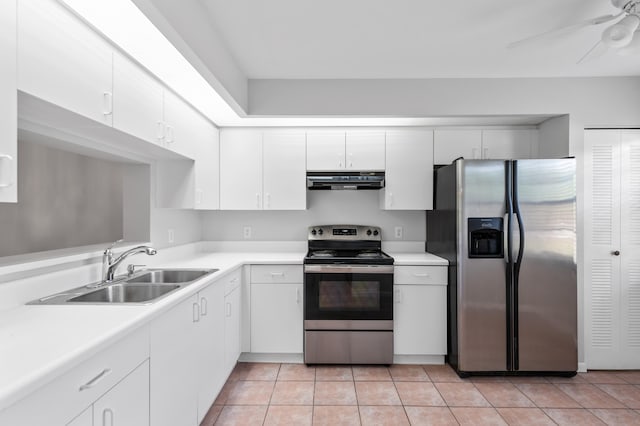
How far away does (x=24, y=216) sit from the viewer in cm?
171

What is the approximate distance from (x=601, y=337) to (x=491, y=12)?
2808 mm

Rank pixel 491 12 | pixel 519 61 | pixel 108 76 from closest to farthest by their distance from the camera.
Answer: pixel 108 76, pixel 491 12, pixel 519 61

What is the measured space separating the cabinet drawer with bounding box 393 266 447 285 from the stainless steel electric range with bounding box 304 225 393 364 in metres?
0.09

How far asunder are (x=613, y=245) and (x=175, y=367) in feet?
11.4

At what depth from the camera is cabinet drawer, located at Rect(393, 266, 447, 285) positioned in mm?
3023

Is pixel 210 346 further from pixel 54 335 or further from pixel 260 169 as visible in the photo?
pixel 260 169

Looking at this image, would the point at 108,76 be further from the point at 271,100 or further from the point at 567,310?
the point at 567,310

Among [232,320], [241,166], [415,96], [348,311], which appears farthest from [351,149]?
[232,320]

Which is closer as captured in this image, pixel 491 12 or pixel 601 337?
pixel 491 12

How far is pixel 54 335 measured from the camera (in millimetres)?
1151

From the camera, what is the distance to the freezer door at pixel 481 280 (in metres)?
2.77

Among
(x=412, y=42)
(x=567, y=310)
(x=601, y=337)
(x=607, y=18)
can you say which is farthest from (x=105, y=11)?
(x=601, y=337)

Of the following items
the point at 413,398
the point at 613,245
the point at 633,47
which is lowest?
the point at 413,398

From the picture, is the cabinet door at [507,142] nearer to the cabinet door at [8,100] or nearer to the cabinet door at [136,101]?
the cabinet door at [136,101]
